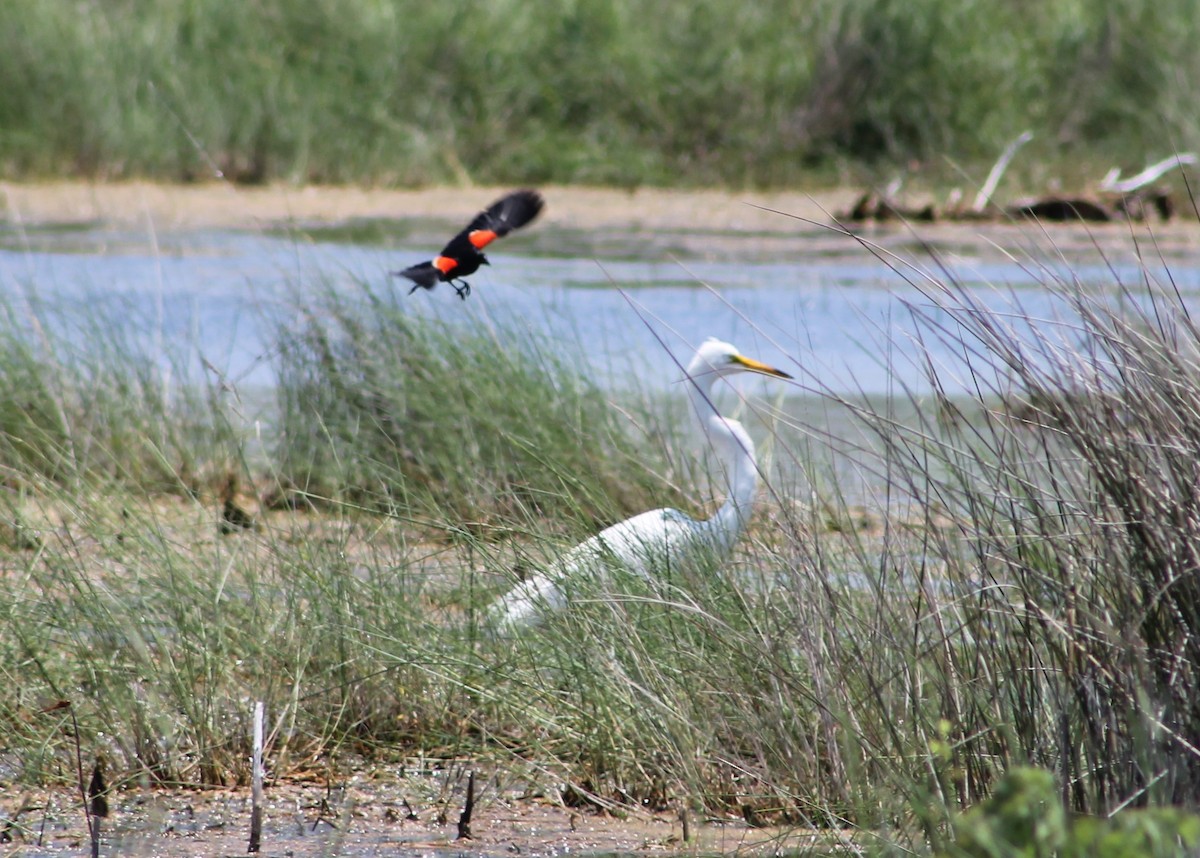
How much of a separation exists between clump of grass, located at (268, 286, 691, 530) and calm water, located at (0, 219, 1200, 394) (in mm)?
698

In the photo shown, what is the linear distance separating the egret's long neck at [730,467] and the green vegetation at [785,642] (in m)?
0.11

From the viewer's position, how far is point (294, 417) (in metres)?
5.64

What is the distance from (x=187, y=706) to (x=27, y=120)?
1274 cm

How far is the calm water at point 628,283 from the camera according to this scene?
7.92 meters

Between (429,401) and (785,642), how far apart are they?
8.19 feet

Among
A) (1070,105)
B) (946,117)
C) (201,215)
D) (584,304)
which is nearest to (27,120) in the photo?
(201,215)

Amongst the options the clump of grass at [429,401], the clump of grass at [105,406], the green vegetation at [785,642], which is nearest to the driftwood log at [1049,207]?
the clump of grass at [429,401]

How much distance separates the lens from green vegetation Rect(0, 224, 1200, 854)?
2432mm

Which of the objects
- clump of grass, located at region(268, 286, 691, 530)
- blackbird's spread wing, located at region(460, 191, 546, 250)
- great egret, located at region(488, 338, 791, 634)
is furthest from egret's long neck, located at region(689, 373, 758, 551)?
blackbird's spread wing, located at region(460, 191, 546, 250)

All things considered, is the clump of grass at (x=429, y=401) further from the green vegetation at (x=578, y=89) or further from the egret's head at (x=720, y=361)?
the green vegetation at (x=578, y=89)


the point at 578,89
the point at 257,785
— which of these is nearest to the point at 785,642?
the point at 257,785

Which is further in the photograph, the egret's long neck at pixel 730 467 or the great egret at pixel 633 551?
the egret's long neck at pixel 730 467

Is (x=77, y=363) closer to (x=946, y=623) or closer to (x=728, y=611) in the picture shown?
(x=728, y=611)

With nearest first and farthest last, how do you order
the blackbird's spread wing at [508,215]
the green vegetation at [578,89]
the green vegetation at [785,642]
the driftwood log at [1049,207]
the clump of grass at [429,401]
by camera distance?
the green vegetation at [785,642] < the blackbird's spread wing at [508,215] < the clump of grass at [429,401] < the driftwood log at [1049,207] < the green vegetation at [578,89]
